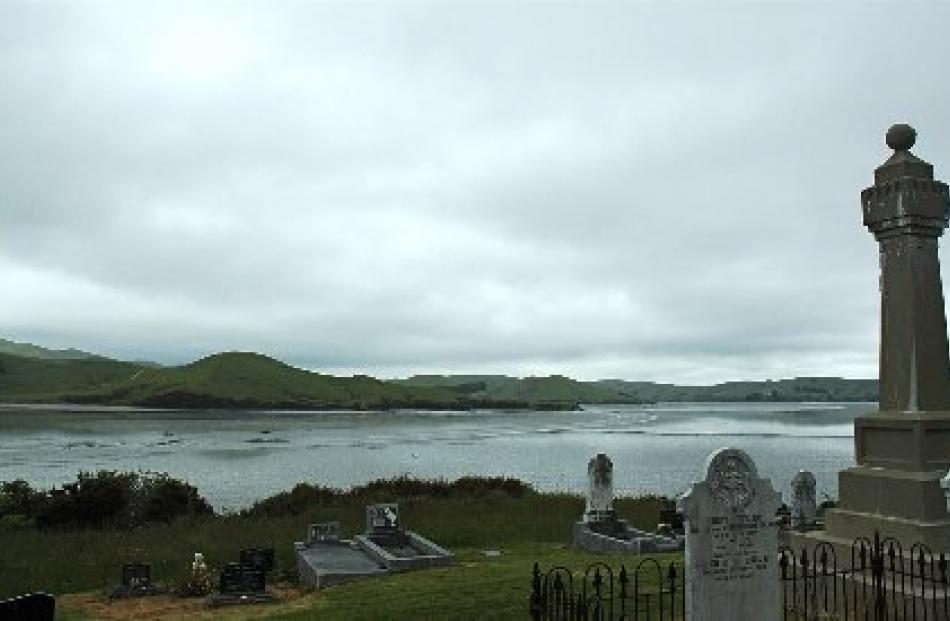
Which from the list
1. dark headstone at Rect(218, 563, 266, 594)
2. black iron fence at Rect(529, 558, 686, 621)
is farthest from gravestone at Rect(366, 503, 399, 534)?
black iron fence at Rect(529, 558, 686, 621)

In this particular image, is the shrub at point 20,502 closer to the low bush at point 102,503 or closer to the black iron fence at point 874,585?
the low bush at point 102,503

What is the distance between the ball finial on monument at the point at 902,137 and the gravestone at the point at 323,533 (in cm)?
1556

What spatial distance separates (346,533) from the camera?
24234 millimetres

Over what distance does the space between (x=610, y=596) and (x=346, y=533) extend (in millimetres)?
15412

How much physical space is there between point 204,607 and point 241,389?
175 m

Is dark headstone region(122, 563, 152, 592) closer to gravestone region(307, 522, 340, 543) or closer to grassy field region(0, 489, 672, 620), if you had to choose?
grassy field region(0, 489, 672, 620)

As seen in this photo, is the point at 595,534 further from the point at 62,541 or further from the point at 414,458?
the point at 414,458

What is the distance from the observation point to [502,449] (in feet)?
272

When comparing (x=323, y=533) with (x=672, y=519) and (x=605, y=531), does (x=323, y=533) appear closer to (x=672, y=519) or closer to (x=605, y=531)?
(x=605, y=531)

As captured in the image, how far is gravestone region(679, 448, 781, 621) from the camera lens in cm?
905

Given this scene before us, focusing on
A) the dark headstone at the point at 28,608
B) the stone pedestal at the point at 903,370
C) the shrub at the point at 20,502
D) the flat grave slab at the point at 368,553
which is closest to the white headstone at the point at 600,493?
the flat grave slab at the point at 368,553

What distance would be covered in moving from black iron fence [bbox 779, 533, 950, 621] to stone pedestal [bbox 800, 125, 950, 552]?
17.5 inches

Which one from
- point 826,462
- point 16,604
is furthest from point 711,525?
point 826,462

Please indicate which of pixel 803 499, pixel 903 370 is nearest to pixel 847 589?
pixel 903 370
